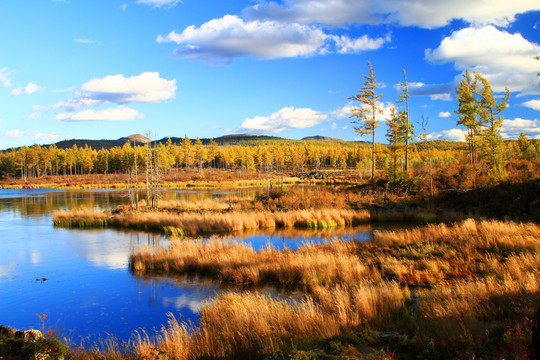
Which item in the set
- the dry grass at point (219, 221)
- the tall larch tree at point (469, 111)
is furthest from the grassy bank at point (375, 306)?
the tall larch tree at point (469, 111)

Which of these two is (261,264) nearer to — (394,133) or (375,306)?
(375,306)

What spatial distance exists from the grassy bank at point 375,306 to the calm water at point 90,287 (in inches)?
54.6

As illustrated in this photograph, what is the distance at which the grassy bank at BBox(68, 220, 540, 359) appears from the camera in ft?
18.0

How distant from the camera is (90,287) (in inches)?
558

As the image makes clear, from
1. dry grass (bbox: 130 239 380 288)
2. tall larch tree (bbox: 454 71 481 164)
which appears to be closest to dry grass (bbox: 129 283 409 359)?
dry grass (bbox: 130 239 380 288)

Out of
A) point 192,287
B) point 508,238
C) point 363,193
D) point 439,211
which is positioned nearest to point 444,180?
point 363,193

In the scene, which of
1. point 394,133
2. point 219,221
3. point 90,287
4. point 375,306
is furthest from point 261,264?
point 394,133

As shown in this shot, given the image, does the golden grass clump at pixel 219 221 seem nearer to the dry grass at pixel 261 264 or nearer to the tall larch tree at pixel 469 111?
the dry grass at pixel 261 264

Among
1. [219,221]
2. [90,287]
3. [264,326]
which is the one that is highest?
[264,326]

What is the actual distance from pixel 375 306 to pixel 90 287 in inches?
440

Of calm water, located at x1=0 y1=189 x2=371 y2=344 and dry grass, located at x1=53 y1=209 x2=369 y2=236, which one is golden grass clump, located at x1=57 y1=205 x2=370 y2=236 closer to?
dry grass, located at x1=53 y1=209 x2=369 y2=236

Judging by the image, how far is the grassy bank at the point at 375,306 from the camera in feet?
18.0

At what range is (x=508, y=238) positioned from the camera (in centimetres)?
1316

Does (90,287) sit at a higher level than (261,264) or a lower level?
lower
